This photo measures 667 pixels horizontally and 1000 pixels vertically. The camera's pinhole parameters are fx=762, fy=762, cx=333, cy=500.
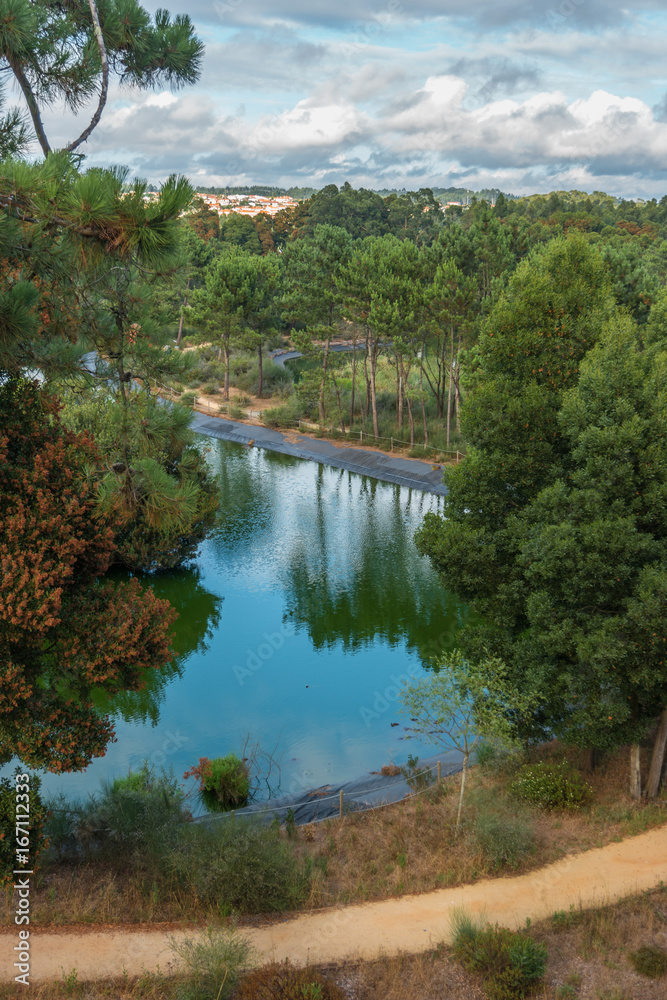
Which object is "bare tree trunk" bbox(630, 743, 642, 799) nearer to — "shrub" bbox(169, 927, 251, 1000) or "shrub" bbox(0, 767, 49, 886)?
"shrub" bbox(169, 927, 251, 1000)

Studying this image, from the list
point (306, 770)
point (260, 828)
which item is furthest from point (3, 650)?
point (306, 770)

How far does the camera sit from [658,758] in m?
13.0

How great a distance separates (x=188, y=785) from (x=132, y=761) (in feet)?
5.30

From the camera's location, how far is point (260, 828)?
11867 mm

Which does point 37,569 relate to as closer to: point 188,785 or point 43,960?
point 43,960

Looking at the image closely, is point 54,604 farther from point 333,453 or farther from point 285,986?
point 333,453

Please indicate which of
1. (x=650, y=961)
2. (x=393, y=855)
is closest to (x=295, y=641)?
(x=393, y=855)

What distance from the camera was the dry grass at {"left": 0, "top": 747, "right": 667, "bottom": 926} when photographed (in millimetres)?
10312

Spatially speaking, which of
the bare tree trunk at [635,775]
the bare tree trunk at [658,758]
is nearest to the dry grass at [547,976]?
the bare tree trunk at [635,775]

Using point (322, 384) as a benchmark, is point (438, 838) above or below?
below

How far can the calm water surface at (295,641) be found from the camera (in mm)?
16812

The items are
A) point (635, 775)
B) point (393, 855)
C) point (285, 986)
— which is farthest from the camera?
point (635, 775)

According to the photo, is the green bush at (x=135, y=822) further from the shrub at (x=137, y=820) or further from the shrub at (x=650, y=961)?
the shrub at (x=650, y=961)

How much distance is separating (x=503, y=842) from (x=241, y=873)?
3941 millimetres
